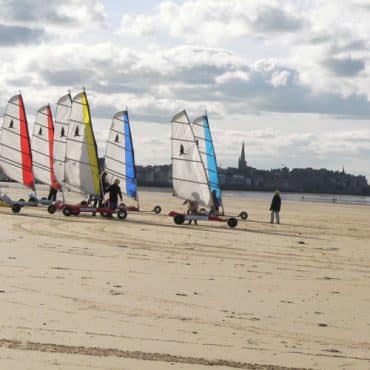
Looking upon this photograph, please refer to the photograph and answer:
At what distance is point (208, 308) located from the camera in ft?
25.8

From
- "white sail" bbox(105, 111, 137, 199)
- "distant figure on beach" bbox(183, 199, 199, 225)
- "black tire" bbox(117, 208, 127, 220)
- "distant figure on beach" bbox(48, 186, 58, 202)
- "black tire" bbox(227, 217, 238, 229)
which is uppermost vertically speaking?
"white sail" bbox(105, 111, 137, 199)

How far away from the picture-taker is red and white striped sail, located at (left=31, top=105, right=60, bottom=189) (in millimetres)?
30375

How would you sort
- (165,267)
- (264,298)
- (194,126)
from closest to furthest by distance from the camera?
(264,298), (165,267), (194,126)

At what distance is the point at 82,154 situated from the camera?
24.8 m

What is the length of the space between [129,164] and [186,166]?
4905mm

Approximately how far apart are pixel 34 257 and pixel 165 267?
191 centimetres

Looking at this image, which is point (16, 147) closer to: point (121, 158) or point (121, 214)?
point (121, 158)

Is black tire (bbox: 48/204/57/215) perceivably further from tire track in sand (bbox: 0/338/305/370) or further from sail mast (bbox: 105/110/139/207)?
tire track in sand (bbox: 0/338/305/370)

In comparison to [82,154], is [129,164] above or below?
below

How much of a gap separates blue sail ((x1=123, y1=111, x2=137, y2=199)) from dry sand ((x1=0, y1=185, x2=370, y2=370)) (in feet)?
40.7

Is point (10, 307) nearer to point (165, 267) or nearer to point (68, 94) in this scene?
point (165, 267)

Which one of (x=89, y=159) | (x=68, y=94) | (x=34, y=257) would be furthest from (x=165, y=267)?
(x=68, y=94)

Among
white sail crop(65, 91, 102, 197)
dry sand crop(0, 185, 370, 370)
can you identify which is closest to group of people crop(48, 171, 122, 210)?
white sail crop(65, 91, 102, 197)

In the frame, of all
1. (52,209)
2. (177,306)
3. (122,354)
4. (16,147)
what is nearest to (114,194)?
(52,209)
